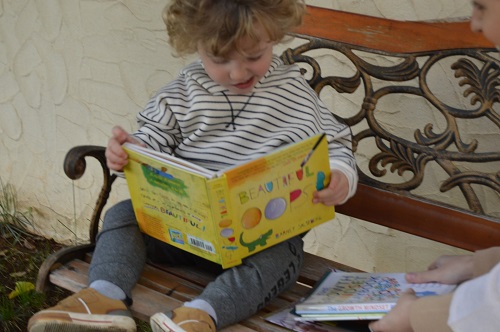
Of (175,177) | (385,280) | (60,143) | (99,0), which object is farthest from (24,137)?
(385,280)

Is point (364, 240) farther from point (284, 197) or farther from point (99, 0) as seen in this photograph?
point (99, 0)

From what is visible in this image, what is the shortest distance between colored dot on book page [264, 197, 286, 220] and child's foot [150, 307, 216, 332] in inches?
13.2

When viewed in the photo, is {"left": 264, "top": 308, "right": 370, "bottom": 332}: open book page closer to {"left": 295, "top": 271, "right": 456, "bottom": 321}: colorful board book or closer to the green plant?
{"left": 295, "top": 271, "right": 456, "bottom": 321}: colorful board book

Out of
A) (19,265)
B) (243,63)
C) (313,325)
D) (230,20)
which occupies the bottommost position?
(19,265)

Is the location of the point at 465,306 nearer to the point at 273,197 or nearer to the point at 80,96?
the point at 273,197

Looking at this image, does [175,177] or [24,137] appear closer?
[175,177]

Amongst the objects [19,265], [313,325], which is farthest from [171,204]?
[19,265]

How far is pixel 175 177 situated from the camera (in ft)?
7.52

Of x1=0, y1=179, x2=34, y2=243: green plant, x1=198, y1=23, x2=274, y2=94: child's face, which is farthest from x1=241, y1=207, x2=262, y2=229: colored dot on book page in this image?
x1=0, y1=179, x2=34, y2=243: green plant

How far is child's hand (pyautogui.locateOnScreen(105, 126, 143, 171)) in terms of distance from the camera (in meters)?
2.39

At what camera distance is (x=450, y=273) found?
7.48 ft

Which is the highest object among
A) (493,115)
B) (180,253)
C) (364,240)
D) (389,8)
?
(389,8)

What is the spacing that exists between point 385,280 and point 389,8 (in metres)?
1.08

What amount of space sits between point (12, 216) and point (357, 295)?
2.58 m
